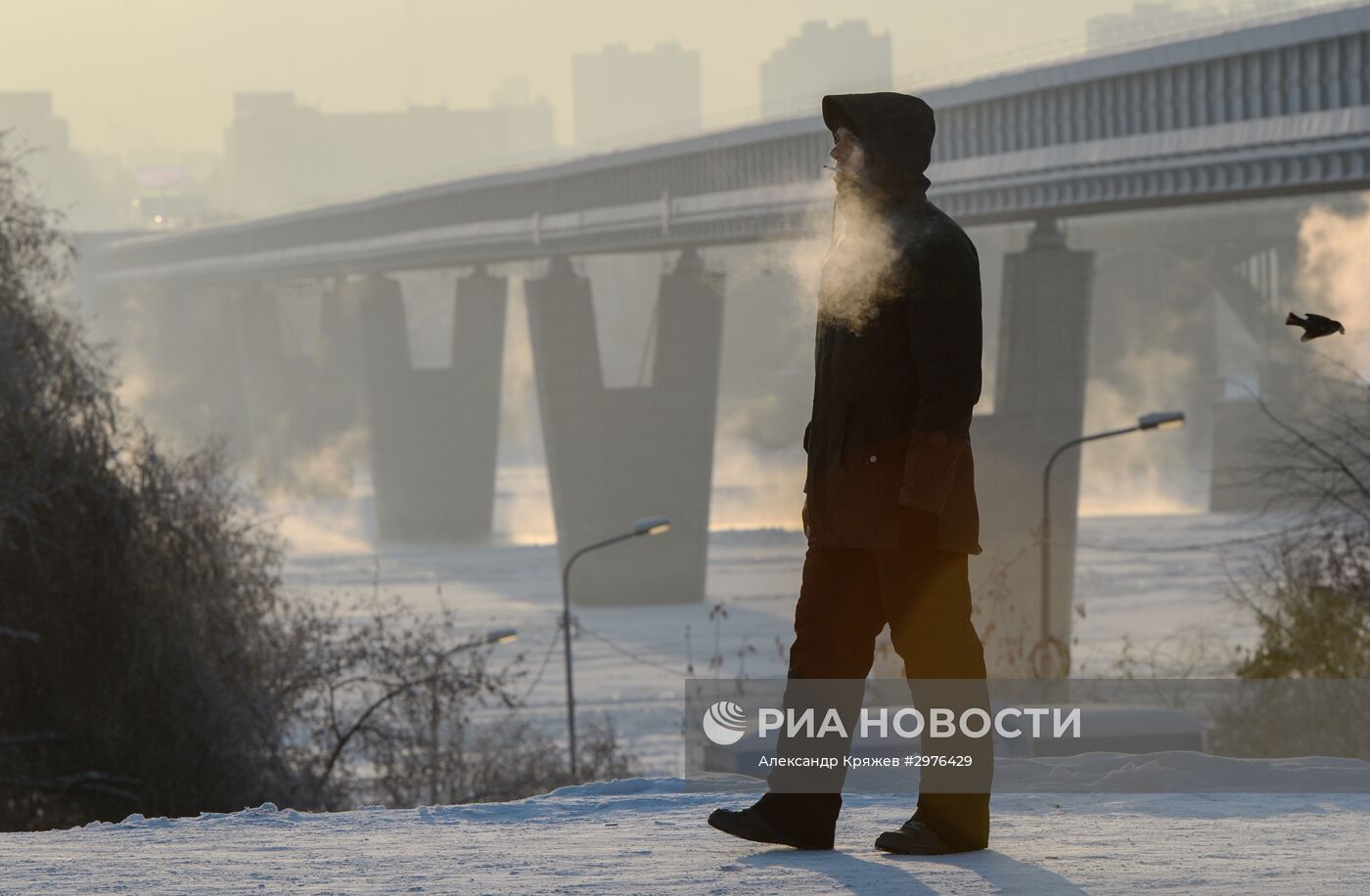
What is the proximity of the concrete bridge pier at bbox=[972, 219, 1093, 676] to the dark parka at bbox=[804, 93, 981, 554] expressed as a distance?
31.8m

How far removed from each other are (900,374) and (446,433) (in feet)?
236

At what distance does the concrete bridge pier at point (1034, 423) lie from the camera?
39.4m

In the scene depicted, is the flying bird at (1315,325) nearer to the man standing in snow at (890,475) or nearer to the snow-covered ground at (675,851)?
the man standing in snow at (890,475)

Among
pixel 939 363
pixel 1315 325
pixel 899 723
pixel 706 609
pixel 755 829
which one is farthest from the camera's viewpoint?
pixel 706 609

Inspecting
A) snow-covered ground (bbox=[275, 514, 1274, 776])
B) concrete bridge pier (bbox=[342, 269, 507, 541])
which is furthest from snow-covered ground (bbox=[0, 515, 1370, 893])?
concrete bridge pier (bbox=[342, 269, 507, 541])

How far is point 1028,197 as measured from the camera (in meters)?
39.1

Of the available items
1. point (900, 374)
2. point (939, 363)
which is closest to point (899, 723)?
point (900, 374)

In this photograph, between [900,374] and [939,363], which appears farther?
[900,374]

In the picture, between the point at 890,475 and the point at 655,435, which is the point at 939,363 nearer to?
the point at 890,475

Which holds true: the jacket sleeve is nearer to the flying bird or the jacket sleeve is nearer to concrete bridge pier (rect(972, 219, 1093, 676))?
the flying bird

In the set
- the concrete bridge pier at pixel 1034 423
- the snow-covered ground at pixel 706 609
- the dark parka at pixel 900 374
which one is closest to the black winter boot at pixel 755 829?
the dark parka at pixel 900 374

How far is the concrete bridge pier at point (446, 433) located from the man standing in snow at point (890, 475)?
71.3 meters

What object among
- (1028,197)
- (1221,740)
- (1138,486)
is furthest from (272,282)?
(1221,740)

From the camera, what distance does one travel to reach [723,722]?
8.04m
